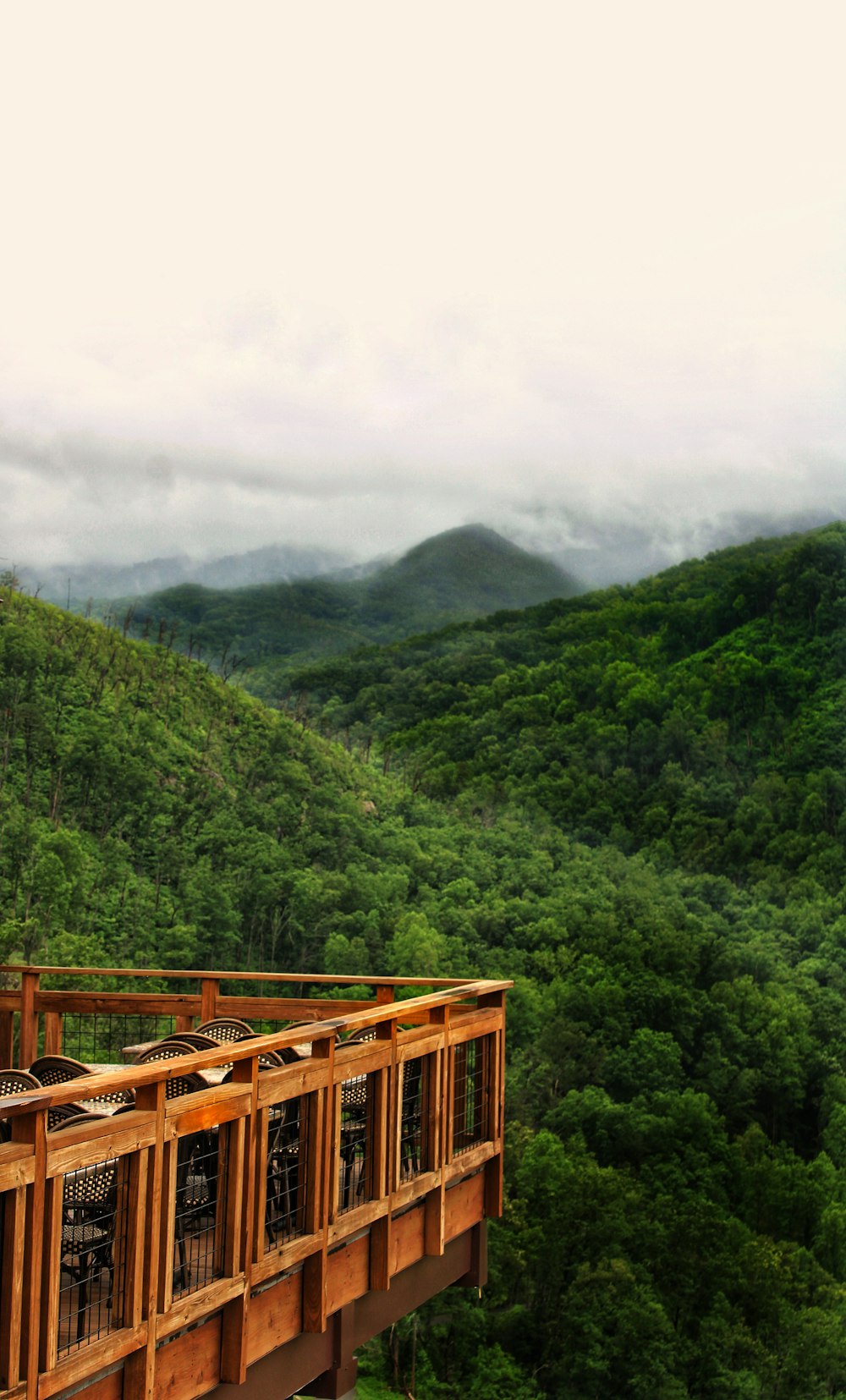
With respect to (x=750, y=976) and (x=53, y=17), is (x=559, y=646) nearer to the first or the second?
(x=750, y=976)

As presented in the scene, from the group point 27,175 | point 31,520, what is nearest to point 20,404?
point 31,520

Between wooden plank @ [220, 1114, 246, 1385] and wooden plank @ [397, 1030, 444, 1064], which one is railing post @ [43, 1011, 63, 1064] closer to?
wooden plank @ [397, 1030, 444, 1064]

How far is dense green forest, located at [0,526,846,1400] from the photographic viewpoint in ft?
93.6

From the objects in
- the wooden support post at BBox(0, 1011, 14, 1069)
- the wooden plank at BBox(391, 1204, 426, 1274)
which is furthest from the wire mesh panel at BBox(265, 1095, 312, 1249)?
the wooden support post at BBox(0, 1011, 14, 1069)

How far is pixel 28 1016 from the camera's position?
526cm

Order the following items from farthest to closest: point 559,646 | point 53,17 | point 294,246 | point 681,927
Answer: point 559,646, point 294,246, point 681,927, point 53,17

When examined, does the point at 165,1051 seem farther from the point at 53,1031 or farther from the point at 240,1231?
the point at 53,1031

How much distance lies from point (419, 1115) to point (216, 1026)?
809 millimetres

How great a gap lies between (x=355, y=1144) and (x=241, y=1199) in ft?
4.41

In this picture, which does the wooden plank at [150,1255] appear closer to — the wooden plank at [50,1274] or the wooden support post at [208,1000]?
the wooden plank at [50,1274]

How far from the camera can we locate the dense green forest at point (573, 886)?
93.6 feet

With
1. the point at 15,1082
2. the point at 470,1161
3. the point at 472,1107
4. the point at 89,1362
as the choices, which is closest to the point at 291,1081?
the point at 15,1082

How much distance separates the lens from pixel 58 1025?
18.5 ft

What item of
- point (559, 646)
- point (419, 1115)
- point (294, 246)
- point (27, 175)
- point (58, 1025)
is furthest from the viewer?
point (559, 646)
